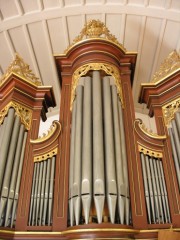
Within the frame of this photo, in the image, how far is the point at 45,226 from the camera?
2.63 meters

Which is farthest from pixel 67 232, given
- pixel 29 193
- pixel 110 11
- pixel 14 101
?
pixel 110 11

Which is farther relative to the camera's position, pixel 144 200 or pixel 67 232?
pixel 144 200

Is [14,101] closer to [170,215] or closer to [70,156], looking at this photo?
[70,156]

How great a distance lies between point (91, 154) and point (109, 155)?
20 cm

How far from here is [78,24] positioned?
5449mm

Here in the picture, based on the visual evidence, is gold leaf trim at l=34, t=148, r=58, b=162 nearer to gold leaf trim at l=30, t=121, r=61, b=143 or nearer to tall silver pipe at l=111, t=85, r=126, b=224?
gold leaf trim at l=30, t=121, r=61, b=143

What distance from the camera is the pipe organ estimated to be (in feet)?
8.34

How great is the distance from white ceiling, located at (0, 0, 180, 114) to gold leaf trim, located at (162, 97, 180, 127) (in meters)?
2.28

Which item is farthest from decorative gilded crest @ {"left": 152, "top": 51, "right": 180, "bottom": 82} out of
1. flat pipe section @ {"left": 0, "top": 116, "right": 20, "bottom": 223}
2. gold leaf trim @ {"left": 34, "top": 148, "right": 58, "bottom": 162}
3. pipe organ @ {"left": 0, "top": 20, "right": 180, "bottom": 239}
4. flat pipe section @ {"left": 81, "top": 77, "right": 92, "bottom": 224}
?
flat pipe section @ {"left": 0, "top": 116, "right": 20, "bottom": 223}

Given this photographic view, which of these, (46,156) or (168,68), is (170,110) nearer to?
(168,68)

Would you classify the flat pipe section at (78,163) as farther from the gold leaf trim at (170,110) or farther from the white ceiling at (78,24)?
the white ceiling at (78,24)

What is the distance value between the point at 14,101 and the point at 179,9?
364 centimetres

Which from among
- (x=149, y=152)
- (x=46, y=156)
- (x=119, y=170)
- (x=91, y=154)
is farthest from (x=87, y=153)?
(x=149, y=152)

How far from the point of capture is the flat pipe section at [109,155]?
2.48m
